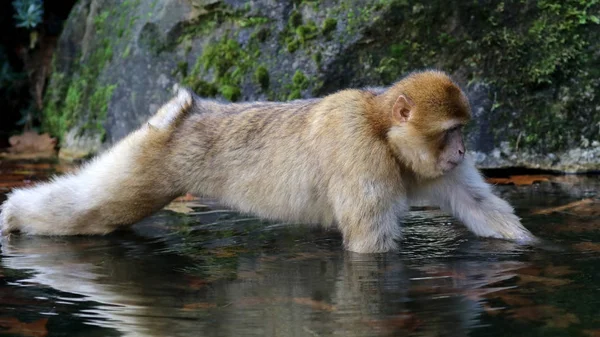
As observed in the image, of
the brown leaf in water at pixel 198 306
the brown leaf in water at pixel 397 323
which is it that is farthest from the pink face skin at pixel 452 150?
the brown leaf in water at pixel 198 306

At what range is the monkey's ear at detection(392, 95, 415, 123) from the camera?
575 centimetres

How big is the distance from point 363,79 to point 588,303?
464 cm

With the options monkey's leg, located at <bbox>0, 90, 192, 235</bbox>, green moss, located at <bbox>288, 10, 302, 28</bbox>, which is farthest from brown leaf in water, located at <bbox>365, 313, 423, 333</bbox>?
green moss, located at <bbox>288, 10, 302, 28</bbox>

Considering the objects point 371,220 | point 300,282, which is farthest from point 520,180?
point 300,282

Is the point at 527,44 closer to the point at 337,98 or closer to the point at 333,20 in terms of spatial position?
the point at 333,20

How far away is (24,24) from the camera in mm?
11312

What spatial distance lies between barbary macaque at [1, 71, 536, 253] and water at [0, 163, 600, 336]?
0.19 m

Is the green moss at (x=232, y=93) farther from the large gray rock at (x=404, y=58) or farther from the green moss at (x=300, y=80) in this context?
the green moss at (x=300, y=80)

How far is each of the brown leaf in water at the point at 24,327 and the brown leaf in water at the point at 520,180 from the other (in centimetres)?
494

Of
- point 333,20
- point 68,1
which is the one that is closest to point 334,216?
point 333,20

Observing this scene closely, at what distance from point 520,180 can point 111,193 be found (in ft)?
11.9

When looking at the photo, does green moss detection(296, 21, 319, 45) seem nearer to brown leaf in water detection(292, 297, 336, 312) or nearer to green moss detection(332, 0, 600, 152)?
green moss detection(332, 0, 600, 152)

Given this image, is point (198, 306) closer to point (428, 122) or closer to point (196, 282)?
point (196, 282)

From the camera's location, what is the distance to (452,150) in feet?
19.0
